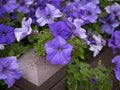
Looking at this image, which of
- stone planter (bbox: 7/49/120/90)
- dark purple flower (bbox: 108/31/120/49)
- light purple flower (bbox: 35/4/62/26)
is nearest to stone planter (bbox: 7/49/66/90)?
stone planter (bbox: 7/49/120/90)

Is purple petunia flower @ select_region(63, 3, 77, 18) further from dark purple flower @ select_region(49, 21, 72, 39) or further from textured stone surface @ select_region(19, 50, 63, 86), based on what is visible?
A: textured stone surface @ select_region(19, 50, 63, 86)

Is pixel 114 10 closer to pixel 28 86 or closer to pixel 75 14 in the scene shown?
pixel 75 14

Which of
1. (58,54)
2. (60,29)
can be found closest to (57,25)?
(60,29)

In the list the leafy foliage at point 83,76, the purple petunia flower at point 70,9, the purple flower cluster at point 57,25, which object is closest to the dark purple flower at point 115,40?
the purple flower cluster at point 57,25

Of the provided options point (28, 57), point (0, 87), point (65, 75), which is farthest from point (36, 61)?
point (0, 87)

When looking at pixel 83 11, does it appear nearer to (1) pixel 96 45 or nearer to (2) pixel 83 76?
(1) pixel 96 45
